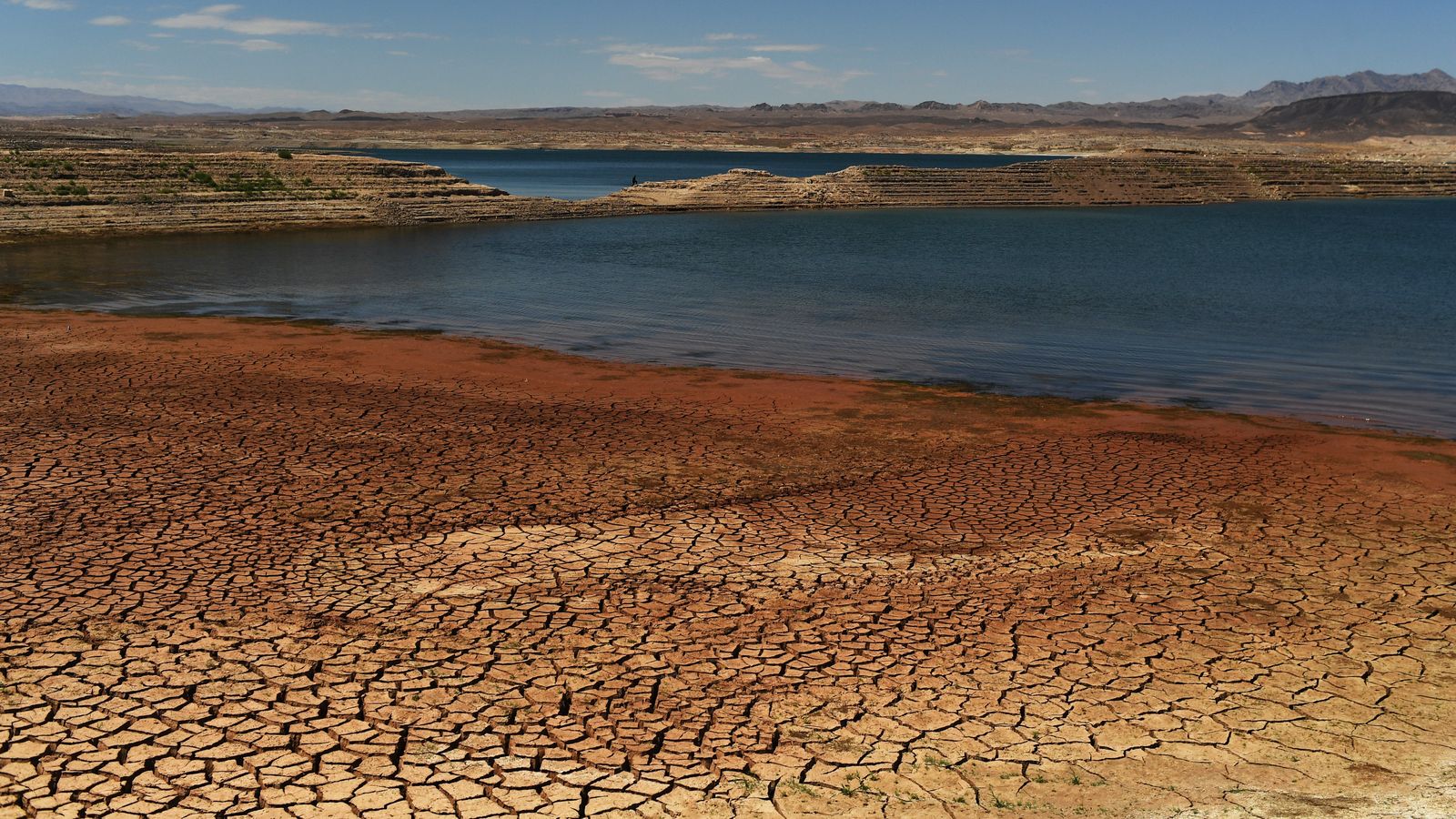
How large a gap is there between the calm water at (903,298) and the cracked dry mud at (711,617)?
6365mm

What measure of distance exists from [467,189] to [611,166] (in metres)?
95.1

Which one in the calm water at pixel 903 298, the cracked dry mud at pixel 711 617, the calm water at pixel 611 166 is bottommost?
the cracked dry mud at pixel 711 617

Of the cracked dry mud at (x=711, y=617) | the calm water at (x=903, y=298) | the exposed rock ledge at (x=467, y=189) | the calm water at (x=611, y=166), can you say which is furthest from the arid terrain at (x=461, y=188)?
the cracked dry mud at (x=711, y=617)

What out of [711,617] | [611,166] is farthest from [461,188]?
[611,166]

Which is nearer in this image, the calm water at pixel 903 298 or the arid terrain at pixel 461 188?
the calm water at pixel 903 298

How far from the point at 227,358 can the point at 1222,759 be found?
62.0 ft

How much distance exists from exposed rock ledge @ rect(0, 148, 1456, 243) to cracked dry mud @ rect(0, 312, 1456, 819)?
35447 millimetres

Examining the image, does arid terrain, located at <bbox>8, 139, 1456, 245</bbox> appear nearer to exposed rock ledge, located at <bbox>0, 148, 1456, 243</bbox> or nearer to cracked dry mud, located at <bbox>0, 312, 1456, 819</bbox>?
exposed rock ledge, located at <bbox>0, 148, 1456, 243</bbox>

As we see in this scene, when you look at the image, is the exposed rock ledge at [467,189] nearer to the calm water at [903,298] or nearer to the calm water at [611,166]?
the calm water at [903,298]

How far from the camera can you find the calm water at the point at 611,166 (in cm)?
10475

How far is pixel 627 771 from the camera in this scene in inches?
290

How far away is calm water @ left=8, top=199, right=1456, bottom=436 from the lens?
22828 millimetres

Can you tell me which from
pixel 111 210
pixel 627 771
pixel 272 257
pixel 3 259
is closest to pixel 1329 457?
pixel 627 771

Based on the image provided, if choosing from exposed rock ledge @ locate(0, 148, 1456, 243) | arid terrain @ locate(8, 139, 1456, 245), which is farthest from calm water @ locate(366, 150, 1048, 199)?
exposed rock ledge @ locate(0, 148, 1456, 243)
